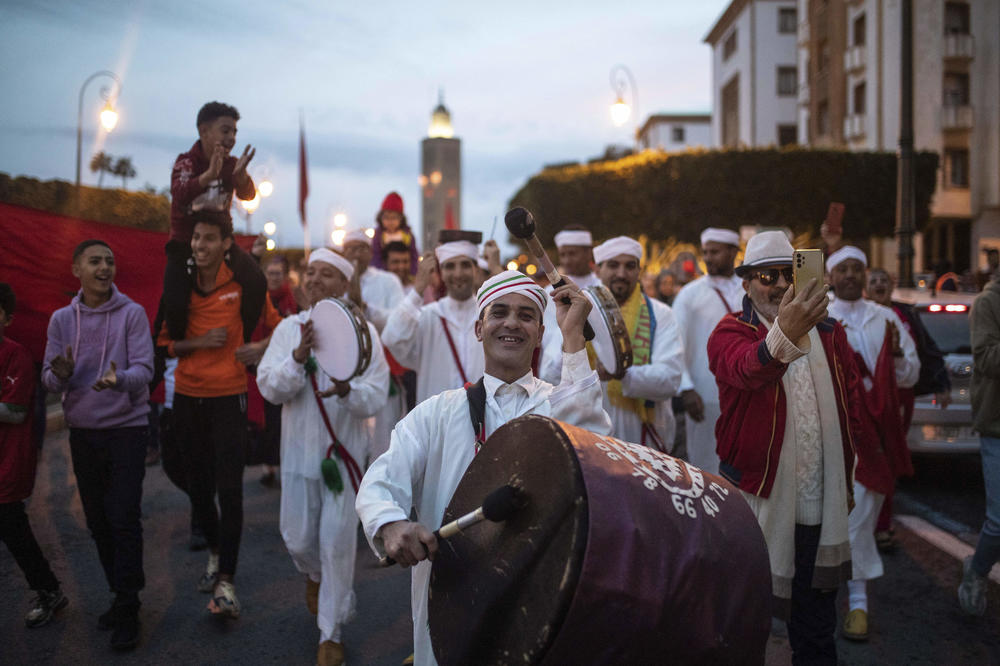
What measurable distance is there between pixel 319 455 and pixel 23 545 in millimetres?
1836

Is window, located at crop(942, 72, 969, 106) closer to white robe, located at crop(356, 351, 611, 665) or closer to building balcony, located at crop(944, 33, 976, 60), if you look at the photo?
building balcony, located at crop(944, 33, 976, 60)

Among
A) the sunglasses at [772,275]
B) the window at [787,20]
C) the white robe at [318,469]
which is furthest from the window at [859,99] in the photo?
the white robe at [318,469]

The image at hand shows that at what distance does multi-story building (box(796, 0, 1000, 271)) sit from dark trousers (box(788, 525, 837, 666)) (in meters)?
32.1

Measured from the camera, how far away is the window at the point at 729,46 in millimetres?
55438

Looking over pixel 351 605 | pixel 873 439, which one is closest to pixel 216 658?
pixel 351 605

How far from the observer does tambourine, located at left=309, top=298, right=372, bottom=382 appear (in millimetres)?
4871

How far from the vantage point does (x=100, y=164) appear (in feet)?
20.1

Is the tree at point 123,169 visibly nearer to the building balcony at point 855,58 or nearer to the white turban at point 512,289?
the white turban at point 512,289

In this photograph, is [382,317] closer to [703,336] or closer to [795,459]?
[703,336]

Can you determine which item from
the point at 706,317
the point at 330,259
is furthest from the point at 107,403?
the point at 706,317

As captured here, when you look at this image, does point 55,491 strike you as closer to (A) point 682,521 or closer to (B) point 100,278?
(B) point 100,278

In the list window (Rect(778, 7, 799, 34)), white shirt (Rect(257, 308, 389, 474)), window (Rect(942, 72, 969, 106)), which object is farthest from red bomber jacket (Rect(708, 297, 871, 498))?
window (Rect(778, 7, 799, 34))

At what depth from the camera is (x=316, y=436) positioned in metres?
5.05

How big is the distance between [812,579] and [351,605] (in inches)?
95.7
